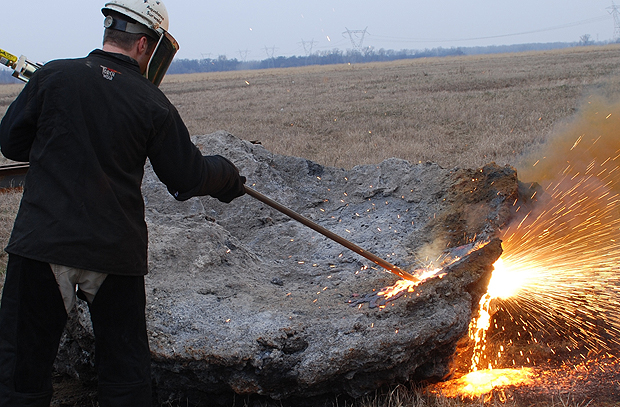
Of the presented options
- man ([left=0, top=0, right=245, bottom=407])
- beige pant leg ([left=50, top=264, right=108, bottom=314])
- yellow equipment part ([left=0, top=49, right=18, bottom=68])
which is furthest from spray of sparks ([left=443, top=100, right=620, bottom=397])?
yellow equipment part ([left=0, top=49, right=18, bottom=68])

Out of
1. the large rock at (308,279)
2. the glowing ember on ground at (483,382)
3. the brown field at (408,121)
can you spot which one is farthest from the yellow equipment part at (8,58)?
the glowing ember on ground at (483,382)

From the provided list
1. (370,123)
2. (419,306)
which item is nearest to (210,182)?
(419,306)

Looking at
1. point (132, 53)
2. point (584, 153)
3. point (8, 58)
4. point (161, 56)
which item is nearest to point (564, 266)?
point (584, 153)

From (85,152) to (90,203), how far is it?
199 millimetres

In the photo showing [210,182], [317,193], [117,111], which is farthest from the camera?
[317,193]

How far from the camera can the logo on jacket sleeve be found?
7.13ft

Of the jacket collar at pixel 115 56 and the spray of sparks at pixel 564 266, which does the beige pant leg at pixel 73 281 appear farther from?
the spray of sparks at pixel 564 266

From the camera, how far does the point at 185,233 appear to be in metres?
3.76

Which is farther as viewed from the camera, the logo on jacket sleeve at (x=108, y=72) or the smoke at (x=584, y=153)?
the smoke at (x=584, y=153)

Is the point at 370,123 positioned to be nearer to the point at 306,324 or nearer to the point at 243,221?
the point at 243,221

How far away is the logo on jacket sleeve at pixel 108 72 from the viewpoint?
85.6 inches

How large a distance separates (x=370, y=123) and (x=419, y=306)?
9.28 metres

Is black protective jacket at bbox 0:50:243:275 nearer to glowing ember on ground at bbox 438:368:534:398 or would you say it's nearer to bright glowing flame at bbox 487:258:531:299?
glowing ember on ground at bbox 438:368:534:398

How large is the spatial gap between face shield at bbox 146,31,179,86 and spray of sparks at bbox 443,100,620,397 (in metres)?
2.25
